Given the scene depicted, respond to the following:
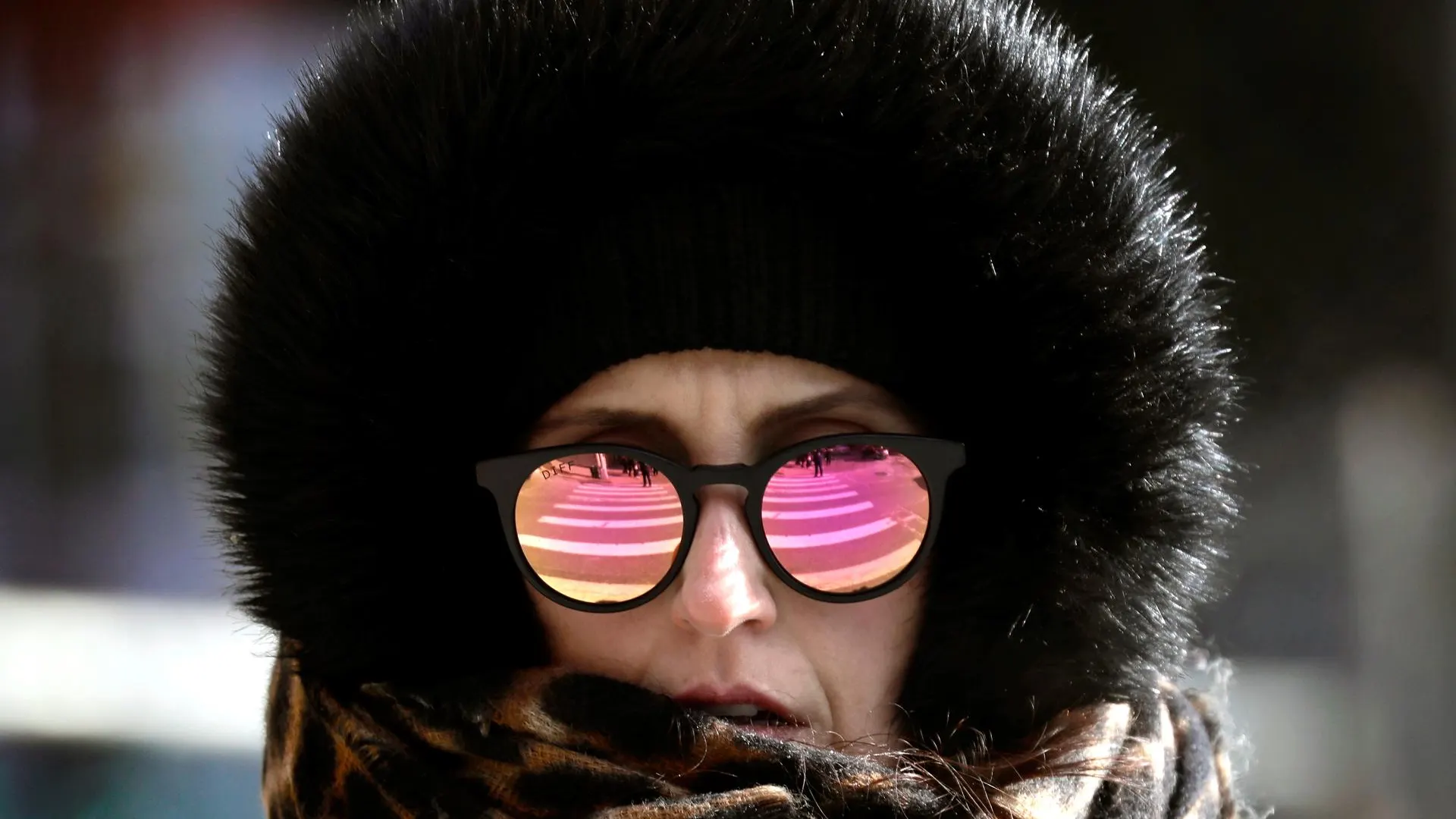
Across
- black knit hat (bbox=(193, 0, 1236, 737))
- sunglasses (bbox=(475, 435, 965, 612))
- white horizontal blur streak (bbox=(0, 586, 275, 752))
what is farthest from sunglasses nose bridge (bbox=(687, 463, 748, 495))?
white horizontal blur streak (bbox=(0, 586, 275, 752))

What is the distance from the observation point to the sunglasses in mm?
898

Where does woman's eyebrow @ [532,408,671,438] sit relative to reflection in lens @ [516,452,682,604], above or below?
above

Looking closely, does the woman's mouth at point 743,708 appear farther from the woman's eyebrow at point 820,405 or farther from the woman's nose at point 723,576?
the woman's eyebrow at point 820,405

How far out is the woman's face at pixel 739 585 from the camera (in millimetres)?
906

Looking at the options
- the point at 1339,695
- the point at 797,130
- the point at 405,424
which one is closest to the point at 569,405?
the point at 405,424

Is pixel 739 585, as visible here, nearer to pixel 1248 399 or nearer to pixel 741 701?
pixel 741 701

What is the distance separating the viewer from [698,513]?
90 centimetres

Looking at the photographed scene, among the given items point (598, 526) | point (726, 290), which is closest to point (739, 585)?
point (598, 526)

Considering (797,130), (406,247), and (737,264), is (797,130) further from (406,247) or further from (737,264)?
(406,247)

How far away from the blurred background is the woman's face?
4.39 ft

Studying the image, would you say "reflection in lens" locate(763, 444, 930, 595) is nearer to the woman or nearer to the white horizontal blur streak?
the woman

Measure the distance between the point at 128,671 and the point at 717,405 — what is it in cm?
168

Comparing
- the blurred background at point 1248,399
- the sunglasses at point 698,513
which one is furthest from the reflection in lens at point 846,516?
the blurred background at point 1248,399

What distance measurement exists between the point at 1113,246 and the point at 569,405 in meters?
0.48
